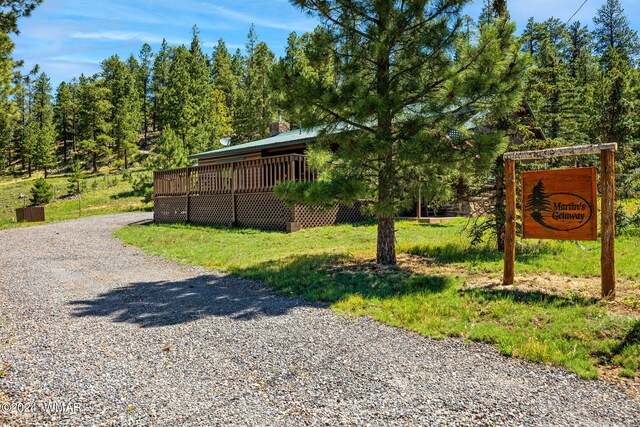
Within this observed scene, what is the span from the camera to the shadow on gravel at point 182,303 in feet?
17.1

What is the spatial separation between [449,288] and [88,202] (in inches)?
1148

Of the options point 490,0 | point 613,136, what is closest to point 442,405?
point 490,0

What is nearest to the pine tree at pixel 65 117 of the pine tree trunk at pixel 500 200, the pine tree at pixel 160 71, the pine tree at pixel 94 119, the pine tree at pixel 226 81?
the pine tree at pixel 94 119

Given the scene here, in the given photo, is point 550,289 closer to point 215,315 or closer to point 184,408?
point 215,315

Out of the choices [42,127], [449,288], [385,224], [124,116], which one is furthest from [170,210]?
[42,127]

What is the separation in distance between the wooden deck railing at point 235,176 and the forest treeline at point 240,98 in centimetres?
400

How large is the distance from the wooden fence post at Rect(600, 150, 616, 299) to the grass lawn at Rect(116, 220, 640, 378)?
12.4 inches

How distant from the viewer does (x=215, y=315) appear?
17.1 ft

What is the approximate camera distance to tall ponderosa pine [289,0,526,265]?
6.42 m

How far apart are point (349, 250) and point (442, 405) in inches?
253

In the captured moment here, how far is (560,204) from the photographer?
5758 mm

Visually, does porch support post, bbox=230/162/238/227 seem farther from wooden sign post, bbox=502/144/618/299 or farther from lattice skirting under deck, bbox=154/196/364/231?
wooden sign post, bbox=502/144/618/299

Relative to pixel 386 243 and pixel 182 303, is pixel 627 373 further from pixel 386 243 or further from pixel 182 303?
pixel 182 303

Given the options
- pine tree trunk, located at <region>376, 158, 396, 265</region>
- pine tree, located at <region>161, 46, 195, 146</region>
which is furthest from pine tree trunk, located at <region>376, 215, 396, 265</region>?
pine tree, located at <region>161, 46, 195, 146</region>
